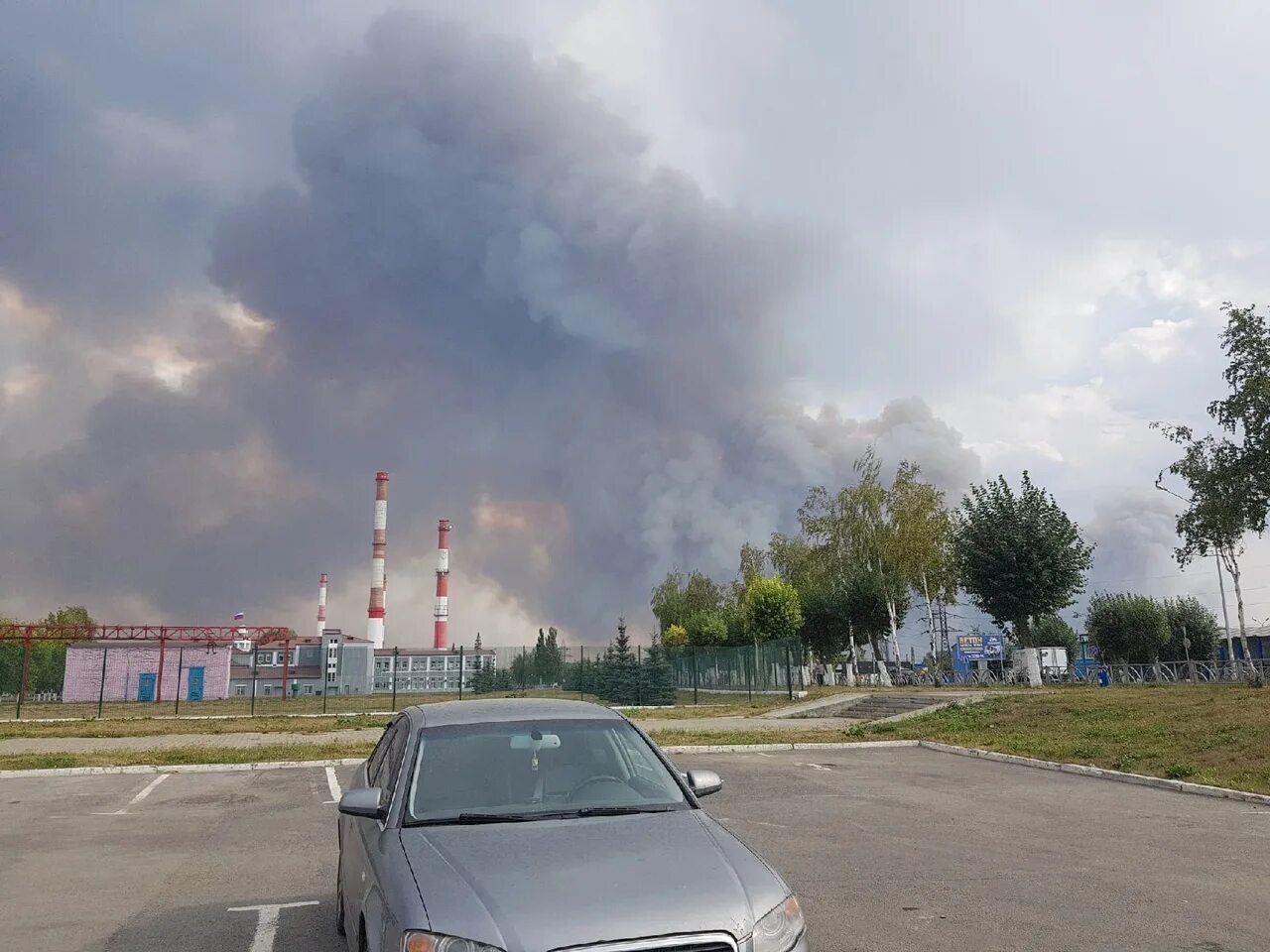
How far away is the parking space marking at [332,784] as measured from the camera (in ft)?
42.9

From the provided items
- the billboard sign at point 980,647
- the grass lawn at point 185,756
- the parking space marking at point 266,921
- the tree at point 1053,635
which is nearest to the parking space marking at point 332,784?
the grass lawn at point 185,756

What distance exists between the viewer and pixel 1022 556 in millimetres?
45000

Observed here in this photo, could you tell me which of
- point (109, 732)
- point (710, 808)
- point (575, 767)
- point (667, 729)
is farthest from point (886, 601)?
point (575, 767)

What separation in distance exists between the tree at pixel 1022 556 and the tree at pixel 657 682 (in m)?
17.2

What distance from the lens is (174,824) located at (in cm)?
1122

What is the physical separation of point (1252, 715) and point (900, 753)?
6.36 metres

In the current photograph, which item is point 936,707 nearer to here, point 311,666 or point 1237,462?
point 1237,462

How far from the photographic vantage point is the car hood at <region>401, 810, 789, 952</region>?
338 centimetres

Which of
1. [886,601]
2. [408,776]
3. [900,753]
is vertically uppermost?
[886,601]

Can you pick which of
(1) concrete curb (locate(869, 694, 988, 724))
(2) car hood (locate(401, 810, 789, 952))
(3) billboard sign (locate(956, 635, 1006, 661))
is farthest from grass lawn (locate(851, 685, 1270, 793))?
(3) billboard sign (locate(956, 635, 1006, 661))

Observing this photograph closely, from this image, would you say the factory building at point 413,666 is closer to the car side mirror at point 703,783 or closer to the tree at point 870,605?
the tree at point 870,605

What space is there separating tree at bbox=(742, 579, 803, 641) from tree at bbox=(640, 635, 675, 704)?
9.95 m

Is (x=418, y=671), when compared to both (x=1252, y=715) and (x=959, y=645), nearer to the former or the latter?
(x=959, y=645)

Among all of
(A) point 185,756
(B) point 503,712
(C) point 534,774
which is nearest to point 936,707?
(A) point 185,756
